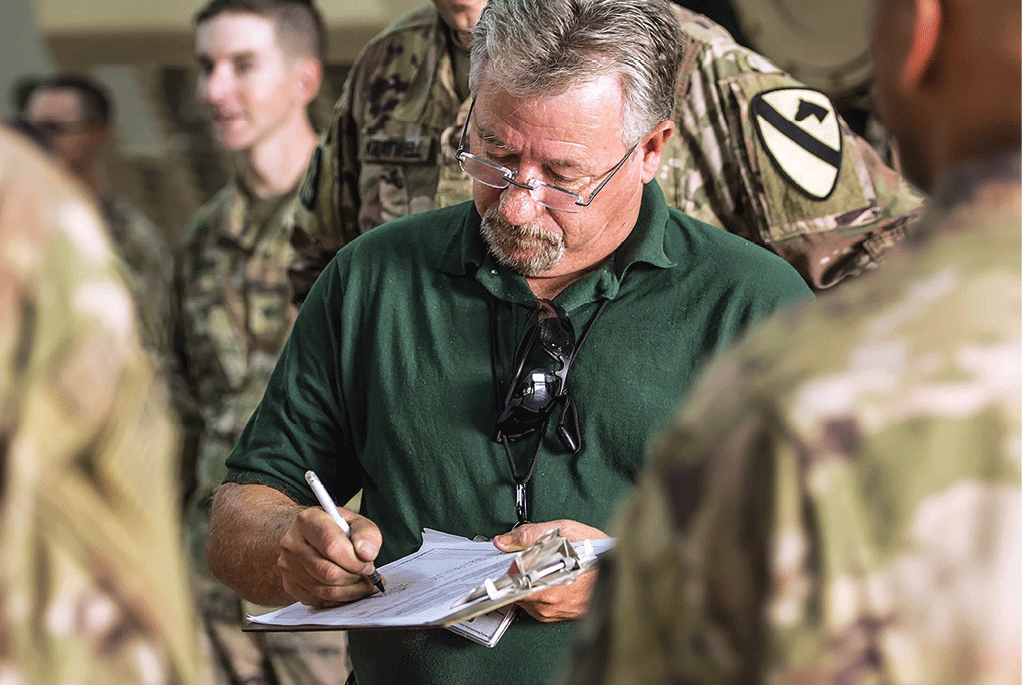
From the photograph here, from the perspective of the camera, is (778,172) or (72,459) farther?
(778,172)

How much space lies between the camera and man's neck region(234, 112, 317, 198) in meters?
4.09

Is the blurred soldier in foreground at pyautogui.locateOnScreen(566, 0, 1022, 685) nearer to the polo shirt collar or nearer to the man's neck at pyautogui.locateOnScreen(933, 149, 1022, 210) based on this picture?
the man's neck at pyautogui.locateOnScreen(933, 149, 1022, 210)

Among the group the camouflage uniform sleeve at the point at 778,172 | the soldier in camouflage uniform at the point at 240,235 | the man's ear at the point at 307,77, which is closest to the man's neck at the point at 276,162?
the soldier in camouflage uniform at the point at 240,235

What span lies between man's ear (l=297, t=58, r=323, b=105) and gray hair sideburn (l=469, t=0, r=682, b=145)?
242 cm

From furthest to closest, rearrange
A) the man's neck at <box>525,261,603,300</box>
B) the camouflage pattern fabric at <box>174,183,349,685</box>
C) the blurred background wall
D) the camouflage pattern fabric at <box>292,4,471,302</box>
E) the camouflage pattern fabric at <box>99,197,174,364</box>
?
the blurred background wall < the camouflage pattern fabric at <box>99,197,174,364</box> < the camouflage pattern fabric at <box>174,183,349,685</box> < the camouflage pattern fabric at <box>292,4,471,302</box> < the man's neck at <box>525,261,603,300</box>

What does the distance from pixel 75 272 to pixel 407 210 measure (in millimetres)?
1880

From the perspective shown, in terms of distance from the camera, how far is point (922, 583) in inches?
27.5

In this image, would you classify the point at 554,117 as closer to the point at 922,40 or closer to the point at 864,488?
the point at 922,40

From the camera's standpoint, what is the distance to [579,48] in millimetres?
1735

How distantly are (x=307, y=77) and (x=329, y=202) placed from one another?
60.4 inches

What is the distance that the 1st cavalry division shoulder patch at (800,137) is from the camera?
245 centimetres

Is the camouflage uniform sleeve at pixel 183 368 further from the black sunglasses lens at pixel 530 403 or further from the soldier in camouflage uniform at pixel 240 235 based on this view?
the black sunglasses lens at pixel 530 403

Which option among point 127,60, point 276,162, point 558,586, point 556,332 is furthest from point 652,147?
point 127,60

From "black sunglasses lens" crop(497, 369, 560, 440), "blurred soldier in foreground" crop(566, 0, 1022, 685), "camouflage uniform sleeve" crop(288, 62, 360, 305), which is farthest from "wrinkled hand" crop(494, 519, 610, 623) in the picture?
"camouflage uniform sleeve" crop(288, 62, 360, 305)
